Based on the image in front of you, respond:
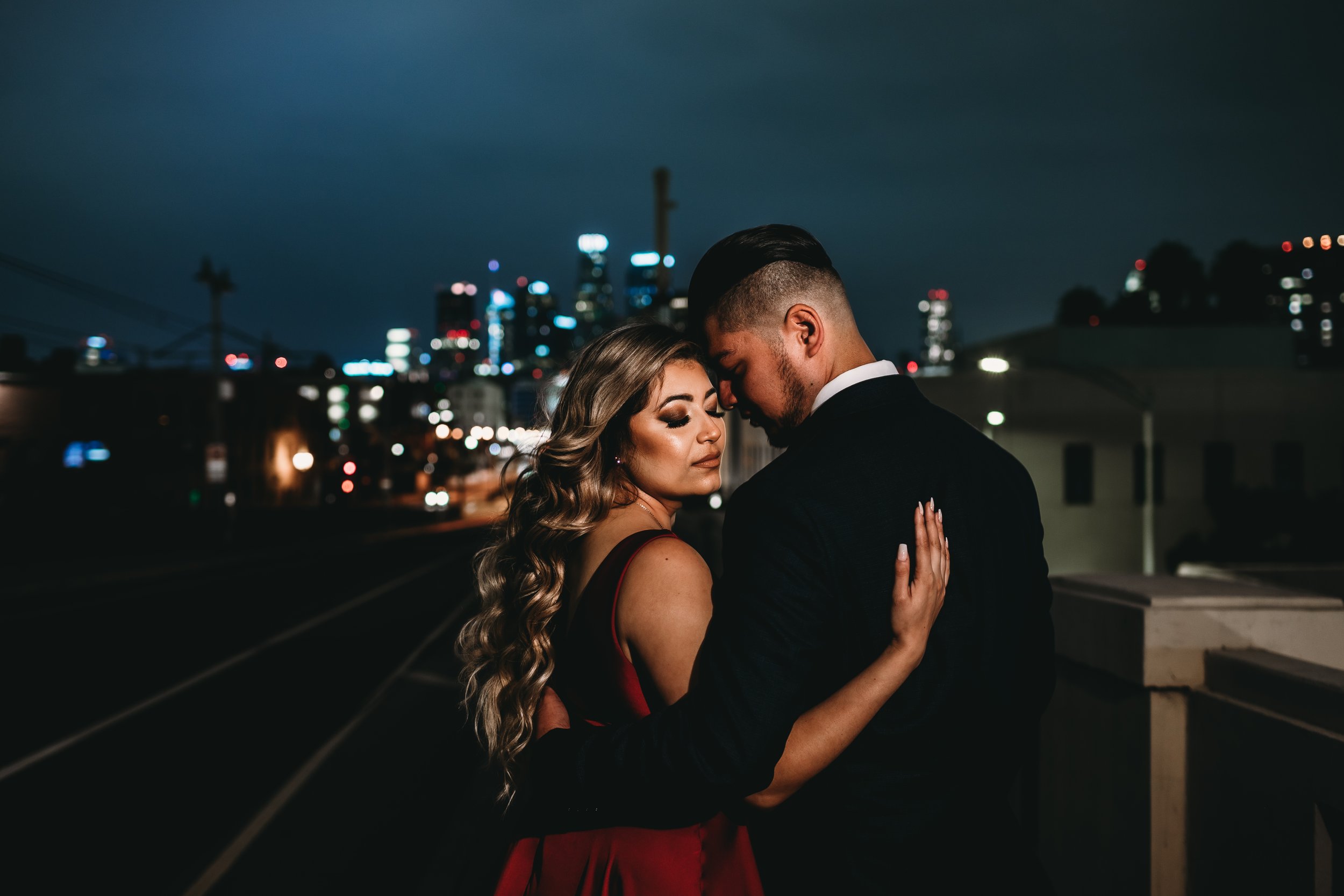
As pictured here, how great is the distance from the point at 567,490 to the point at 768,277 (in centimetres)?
86

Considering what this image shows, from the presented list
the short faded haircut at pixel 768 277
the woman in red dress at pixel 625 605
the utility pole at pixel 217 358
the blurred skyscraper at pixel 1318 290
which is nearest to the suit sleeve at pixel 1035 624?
the woman in red dress at pixel 625 605

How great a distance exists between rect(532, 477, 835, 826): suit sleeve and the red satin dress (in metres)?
0.30

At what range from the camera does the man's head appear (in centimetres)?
208

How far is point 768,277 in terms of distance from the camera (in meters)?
2.09

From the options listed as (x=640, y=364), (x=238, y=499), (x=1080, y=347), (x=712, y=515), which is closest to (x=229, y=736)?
(x=640, y=364)

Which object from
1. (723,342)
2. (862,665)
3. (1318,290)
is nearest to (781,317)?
(723,342)

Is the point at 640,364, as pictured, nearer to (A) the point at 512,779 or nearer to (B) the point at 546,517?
(B) the point at 546,517

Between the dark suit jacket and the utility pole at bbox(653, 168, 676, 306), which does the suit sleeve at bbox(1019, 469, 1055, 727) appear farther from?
the utility pole at bbox(653, 168, 676, 306)

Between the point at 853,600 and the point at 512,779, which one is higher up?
the point at 853,600

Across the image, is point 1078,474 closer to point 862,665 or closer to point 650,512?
point 650,512

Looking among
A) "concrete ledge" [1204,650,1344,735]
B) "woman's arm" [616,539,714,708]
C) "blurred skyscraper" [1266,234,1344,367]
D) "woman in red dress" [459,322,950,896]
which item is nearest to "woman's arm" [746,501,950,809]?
"woman in red dress" [459,322,950,896]

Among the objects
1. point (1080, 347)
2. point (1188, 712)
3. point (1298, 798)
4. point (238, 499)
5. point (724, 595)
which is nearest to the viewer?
point (724, 595)

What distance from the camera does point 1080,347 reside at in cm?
4650

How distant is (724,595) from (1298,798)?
175cm
